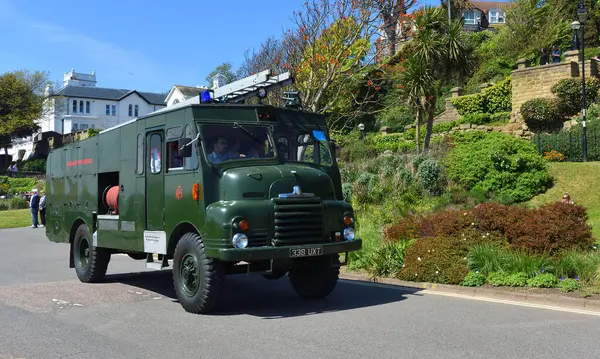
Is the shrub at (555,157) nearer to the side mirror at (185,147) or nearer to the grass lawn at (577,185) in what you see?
the grass lawn at (577,185)

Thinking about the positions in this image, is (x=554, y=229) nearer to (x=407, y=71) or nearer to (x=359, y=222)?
(x=359, y=222)

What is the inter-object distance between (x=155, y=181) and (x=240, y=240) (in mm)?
2292

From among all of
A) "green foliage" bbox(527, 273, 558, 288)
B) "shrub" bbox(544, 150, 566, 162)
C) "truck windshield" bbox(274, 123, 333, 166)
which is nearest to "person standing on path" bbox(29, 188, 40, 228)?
"truck windshield" bbox(274, 123, 333, 166)

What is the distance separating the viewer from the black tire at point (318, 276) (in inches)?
362

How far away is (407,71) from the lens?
24.8 m

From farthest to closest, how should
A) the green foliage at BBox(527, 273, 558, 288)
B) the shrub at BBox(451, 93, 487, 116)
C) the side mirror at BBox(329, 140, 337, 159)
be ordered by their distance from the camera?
the shrub at BBox(451, 93, 487, 116) → the side mirror at BBox(329, 140, 337, 159) → the green foliage at BBox(527, 273, 558, 288)

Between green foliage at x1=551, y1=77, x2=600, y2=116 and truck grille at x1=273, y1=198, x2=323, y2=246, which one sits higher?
green foliage at x1=551, y1=77, x2=600, y2=116

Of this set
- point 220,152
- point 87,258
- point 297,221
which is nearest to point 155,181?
point 220,152

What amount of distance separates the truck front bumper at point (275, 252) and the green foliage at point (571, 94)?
23297 mm

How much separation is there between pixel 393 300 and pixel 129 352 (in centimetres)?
429

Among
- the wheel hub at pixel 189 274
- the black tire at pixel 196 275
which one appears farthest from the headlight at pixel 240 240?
the wheel hub at pixel 189 274

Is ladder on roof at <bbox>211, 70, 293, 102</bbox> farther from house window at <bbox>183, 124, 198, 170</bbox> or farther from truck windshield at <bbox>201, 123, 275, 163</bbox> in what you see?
house window at <bbox>183, 124, 198, 170</bbox>

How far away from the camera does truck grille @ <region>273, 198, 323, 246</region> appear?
26.7ft

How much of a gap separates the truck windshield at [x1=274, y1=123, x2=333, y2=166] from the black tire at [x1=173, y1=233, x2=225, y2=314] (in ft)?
6.18
